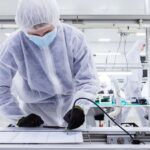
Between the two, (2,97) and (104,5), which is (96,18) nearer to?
(2,97)

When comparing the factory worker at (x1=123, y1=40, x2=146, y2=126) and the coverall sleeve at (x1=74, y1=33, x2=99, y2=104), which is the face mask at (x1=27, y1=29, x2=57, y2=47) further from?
the factory worker at (x1=123, y1=40, x2=146, y2=126)

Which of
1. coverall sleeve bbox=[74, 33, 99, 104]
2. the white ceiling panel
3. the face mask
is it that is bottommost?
coverall sleeve bbox=[74, 33, 99, 104]

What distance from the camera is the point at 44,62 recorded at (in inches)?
53.0

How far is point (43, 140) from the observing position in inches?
32.5

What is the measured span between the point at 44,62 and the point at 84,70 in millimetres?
195

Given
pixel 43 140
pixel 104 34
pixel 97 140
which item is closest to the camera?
pixel 43 140

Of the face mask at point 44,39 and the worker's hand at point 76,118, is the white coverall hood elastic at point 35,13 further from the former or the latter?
the worker's hand at point 76,118

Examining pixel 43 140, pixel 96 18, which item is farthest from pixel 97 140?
pixel 96 18

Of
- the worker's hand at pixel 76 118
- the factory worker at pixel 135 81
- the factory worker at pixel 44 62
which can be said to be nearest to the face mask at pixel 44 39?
the factory worker at pixel 44 62

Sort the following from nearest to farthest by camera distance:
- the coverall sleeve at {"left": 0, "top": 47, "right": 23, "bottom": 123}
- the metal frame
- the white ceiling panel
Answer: the coverall sleeve at {"left": 0, "top": 47, "right": 23, "bottom": 123}
the metal frame
the white ceiling panel

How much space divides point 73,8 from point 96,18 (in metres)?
2.65

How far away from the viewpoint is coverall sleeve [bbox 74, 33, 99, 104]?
1301mm

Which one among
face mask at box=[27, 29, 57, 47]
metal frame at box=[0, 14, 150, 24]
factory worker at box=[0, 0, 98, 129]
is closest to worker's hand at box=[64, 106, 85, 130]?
factory worker at box=[0, 0, 98, 129]

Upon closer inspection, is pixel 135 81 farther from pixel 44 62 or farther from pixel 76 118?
pixel 76 118
